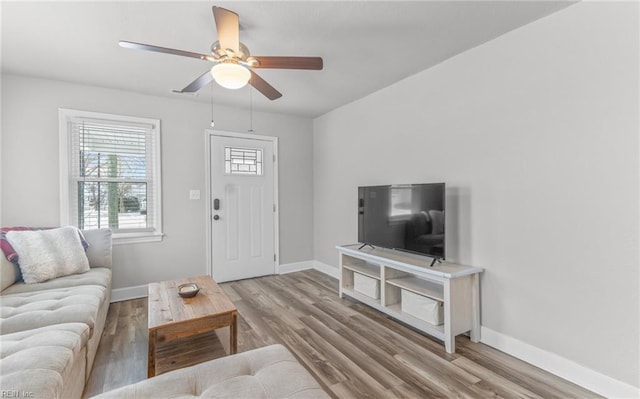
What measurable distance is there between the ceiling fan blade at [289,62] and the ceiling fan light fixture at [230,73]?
0.58 feet

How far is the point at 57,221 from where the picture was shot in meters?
3.04

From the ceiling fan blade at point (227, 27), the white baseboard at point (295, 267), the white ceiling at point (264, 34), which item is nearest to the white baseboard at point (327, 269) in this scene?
the white baseboard at point (295, 267)

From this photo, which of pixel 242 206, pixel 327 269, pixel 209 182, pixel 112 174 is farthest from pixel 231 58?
pixel 327 269

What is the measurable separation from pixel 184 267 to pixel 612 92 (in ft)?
13.9

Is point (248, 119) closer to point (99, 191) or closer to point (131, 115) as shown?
point (131, 115)

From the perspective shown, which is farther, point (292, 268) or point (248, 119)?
point (292, 268)

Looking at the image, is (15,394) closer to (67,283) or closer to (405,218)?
(67,283)

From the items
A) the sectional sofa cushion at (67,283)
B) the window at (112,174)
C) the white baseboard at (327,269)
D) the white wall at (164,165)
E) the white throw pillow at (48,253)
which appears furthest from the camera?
the white baseboard at (327,269)

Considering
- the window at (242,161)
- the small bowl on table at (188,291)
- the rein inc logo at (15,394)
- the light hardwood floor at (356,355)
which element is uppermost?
the window at (242,161)

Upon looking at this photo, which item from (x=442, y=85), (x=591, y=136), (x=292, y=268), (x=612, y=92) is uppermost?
(x=442, y=85)

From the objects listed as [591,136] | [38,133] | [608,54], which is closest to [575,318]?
[591,136]

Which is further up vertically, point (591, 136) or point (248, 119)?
point (248, 119)

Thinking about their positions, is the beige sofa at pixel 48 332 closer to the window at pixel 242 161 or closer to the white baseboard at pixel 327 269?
the window at pixel 242 161

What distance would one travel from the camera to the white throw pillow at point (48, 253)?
2283mm
